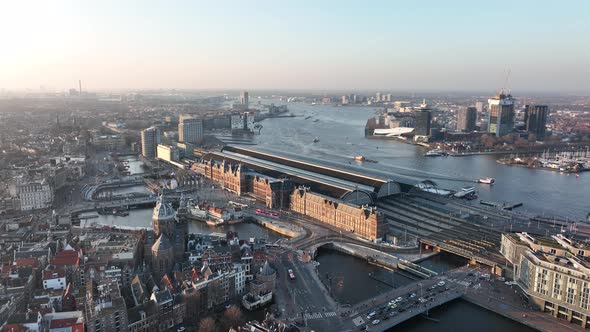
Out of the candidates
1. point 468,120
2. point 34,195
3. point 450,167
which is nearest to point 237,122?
point 468,120

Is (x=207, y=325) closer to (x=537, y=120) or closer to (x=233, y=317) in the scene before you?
(x=233, y=317)

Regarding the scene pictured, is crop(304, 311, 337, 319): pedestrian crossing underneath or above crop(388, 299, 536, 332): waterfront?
above

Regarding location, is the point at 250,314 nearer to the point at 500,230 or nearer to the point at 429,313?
the point at 429,313

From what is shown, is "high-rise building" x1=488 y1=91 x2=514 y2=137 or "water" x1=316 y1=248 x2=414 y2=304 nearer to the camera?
"water" x1=316 y1=248 x2=414 y2=304

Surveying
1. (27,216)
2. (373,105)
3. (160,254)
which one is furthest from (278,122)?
(160,254)

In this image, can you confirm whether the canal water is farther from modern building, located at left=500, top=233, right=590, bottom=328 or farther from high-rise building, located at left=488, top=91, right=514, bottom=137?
high-rise building, located at left=488, top=91, right=514, bottom=137

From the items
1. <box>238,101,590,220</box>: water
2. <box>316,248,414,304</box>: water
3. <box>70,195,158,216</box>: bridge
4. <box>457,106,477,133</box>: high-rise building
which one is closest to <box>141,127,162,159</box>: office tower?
<box>238,101,590,220</box>: water

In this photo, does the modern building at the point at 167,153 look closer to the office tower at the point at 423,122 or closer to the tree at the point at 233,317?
the tree at the point at 233,317

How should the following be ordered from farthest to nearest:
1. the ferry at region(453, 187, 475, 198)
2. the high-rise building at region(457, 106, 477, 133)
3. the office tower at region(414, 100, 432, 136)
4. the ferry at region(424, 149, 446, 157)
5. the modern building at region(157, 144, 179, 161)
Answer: the high-rise building at region(457, 106, 477, 133), the office tower at region(414, 100, 432, 136), the ferry at region(424, 149, 446, 157), the modern building at region(157, 144, 179, 161), the ferry at region(453, 187, 475, 198)
